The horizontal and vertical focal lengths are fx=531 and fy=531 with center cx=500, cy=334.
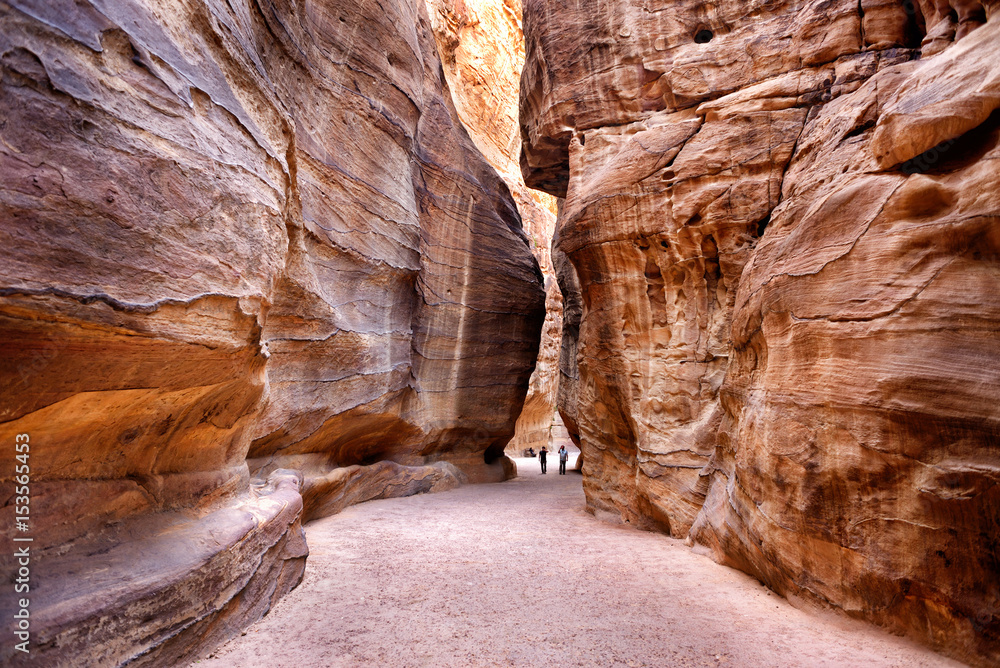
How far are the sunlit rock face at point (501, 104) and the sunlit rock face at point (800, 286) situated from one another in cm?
1153

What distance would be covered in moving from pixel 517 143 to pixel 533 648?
2545cm

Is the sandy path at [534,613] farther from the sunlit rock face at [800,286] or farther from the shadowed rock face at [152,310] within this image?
the shadowed rock face at [152,310]

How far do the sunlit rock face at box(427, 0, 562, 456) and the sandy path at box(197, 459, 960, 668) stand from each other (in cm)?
1651

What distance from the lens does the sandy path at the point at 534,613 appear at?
11.4ft

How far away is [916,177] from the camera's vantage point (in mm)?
3936

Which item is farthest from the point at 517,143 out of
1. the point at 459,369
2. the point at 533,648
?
the point at 533,648

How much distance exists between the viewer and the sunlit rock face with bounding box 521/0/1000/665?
11.8 ft

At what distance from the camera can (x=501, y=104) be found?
928 inches
